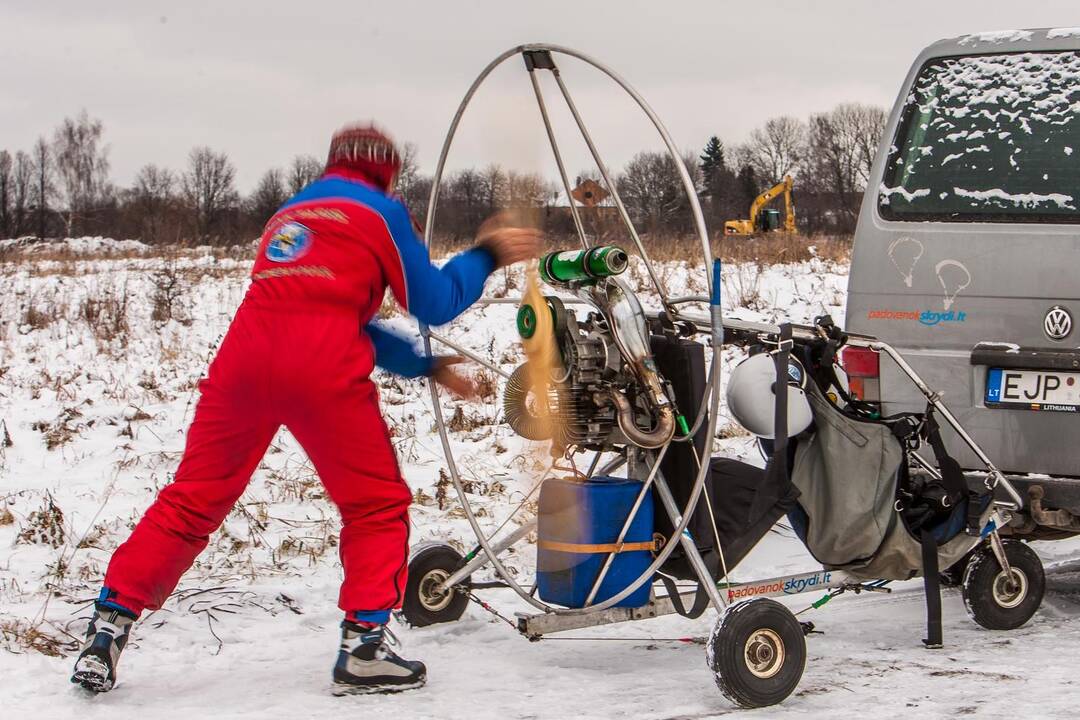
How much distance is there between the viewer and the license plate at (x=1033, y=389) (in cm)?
465

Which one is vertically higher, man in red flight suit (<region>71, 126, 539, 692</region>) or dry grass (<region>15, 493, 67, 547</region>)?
man in red flight suit (<region>71, 126, 539, 692</region>)

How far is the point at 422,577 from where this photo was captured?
4.46 m

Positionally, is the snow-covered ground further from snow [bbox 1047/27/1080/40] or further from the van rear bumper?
snow [bbox 1047/27/1080/40]

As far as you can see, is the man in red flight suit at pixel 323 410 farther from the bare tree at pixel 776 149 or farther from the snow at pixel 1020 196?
the bare tree at pixel 776 149

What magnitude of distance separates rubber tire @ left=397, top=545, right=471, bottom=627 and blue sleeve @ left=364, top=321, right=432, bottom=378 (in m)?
0.76

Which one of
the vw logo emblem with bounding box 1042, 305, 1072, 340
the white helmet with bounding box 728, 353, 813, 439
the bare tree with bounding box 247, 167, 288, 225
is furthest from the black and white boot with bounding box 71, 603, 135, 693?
the bare tree with bounding box 247, 167, 288, 225

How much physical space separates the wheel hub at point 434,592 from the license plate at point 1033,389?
7.26 feet

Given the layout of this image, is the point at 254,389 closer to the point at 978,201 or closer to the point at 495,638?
the point at 495,638

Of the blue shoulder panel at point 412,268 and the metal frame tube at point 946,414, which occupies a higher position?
the blue shoulder panel at point 412,268

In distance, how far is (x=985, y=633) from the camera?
4.62 meters

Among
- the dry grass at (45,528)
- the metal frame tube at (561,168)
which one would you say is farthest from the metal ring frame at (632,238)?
the dry grass at (45,528)

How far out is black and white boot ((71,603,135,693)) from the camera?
354 centimetres

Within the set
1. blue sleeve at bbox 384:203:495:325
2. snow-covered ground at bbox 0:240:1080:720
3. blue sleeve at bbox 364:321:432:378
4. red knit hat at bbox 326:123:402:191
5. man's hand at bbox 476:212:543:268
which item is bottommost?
snow-covered ground at bbox 0:240:1080:720

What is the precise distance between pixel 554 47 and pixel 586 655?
6.84 ft
